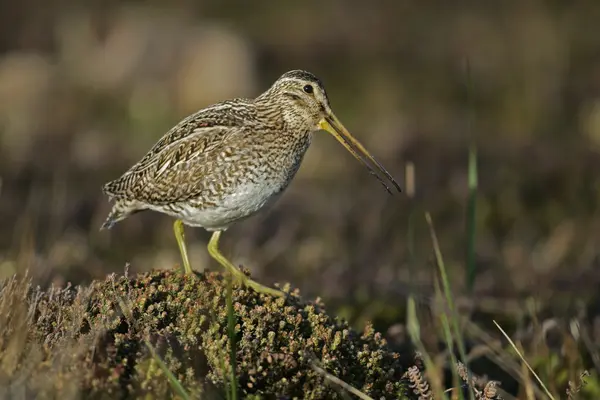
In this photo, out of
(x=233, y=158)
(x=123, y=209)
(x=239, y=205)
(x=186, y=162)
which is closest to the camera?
(x=239, y=205)

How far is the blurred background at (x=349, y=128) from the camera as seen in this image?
991 cm

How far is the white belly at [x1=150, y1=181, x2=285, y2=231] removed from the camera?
6270 millimetres

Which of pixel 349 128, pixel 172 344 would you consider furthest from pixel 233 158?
pixel 349 128

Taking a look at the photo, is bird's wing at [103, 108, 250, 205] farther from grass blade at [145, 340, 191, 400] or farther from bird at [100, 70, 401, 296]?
grass blade at [145, 340, 191, 400]

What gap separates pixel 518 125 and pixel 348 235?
7.12 m

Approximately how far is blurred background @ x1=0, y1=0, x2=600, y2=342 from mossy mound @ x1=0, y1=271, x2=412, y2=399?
1.00 metres

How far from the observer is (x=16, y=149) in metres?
15.7

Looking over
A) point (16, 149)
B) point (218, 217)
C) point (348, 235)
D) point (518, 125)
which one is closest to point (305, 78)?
point (218, 217)

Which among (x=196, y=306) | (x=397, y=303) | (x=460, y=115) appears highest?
(x=196, y=306)

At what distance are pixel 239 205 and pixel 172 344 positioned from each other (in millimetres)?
1559

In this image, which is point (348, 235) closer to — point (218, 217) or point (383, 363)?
point (218, 217)

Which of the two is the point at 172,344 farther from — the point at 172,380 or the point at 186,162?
the point at 186,162

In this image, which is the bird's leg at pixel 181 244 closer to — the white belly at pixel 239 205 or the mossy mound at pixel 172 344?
the white belly at pixel 239 205

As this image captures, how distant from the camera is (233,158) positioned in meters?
6.41
